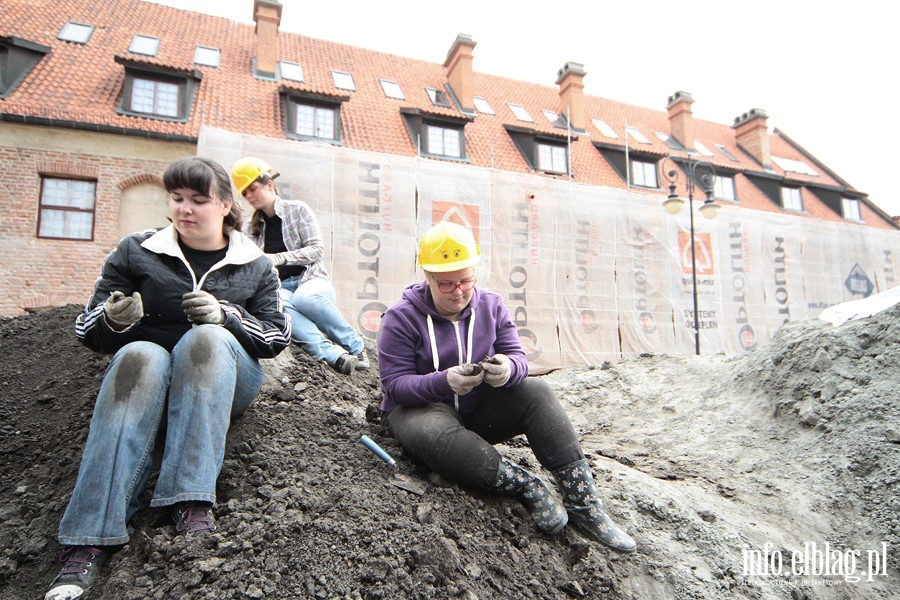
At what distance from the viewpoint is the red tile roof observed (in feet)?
39.4

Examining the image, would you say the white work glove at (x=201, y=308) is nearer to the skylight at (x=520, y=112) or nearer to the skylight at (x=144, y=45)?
the skylight at (x=144, y=45)

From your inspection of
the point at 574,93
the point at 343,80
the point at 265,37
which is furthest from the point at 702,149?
the point at 265,37

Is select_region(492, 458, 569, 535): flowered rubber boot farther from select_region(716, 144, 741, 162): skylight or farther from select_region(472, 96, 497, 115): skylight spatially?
select_region(716, 144, 741, 162): skylight

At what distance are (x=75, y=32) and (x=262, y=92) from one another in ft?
16.0

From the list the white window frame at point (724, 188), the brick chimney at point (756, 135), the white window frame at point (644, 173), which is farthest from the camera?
the brick chimney at point (756, 135)

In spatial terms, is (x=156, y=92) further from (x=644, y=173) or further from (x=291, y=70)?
(x=644, y=173)

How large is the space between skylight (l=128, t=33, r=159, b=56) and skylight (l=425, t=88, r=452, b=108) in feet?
25.2

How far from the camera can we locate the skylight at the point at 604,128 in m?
19.1

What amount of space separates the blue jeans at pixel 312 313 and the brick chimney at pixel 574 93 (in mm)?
15980

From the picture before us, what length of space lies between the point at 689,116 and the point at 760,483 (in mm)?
20258

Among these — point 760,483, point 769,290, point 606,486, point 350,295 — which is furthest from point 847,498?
point 769,290

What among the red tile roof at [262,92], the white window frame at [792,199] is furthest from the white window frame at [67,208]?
the white window frame at [792,199]

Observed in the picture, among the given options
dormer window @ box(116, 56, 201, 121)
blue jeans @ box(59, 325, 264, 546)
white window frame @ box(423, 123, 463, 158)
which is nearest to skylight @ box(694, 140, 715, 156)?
white window frame @ box(423, 123, 463, 158)

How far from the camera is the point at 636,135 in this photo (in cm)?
1988
